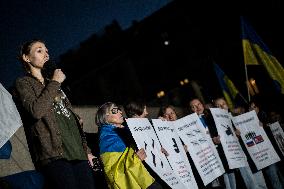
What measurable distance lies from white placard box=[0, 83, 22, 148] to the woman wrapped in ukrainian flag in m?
1.31

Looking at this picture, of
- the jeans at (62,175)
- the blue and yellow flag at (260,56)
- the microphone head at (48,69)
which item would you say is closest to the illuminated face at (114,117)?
the microphone head at (48,69)

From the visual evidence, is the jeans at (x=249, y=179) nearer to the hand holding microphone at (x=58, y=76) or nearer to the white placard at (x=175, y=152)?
the white placard at (x=175, y=152)

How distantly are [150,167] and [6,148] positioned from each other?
1.64 meters

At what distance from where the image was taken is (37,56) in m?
3.02

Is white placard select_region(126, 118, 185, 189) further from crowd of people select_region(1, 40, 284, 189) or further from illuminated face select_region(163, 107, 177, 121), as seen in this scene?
illuminated face select_region(163, 107, 177, 121)

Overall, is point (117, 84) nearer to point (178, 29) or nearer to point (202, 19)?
point (178, 29)

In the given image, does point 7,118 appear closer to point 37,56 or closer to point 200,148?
point 37,56

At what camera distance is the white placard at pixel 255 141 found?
251 inches

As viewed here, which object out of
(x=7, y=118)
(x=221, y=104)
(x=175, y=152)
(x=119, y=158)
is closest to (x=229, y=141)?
(x=221, y=104)

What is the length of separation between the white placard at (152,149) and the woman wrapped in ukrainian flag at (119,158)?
144 mm

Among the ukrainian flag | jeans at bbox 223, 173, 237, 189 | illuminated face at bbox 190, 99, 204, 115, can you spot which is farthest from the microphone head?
jeans at bbox 223, 173, 237, 189

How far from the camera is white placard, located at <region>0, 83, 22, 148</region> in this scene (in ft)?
9.62

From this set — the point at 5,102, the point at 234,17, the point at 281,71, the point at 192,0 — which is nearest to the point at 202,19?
the point at 192,0

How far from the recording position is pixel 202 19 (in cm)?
2370
